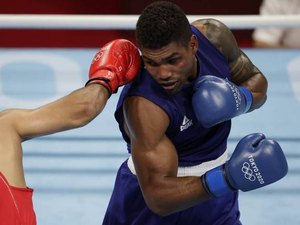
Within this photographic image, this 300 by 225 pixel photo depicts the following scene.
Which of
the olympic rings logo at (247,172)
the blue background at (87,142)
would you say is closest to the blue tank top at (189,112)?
the olympic rings logo at (247,172)

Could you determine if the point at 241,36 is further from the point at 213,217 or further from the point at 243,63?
the point at 213,217

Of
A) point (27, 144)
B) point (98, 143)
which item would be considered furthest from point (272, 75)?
point (27, 144)

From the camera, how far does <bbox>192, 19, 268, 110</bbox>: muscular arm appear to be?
214cm

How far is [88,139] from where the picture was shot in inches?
126

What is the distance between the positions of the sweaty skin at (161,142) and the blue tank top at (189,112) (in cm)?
3

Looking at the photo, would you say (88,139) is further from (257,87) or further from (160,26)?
(160,26)

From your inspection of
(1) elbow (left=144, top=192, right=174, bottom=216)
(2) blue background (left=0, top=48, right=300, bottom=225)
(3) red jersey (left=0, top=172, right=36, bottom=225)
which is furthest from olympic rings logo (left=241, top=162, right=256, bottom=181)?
(2) blue background (left=0, top=48, right=300, bottom=225)

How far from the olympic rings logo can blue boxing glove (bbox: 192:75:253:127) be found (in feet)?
0.52

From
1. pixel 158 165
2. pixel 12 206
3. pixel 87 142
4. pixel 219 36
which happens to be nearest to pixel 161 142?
Result: pixel 158 165

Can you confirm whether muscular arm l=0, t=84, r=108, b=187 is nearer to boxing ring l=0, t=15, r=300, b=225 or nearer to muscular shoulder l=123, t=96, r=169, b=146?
muscular shoulder l=123, t=96, r=169, b=146

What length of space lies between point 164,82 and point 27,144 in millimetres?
1422

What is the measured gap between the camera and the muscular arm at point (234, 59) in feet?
7.02

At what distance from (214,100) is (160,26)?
27 centimetres

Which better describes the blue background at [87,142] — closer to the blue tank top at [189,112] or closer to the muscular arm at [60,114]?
the blue tank top at [189,112]
